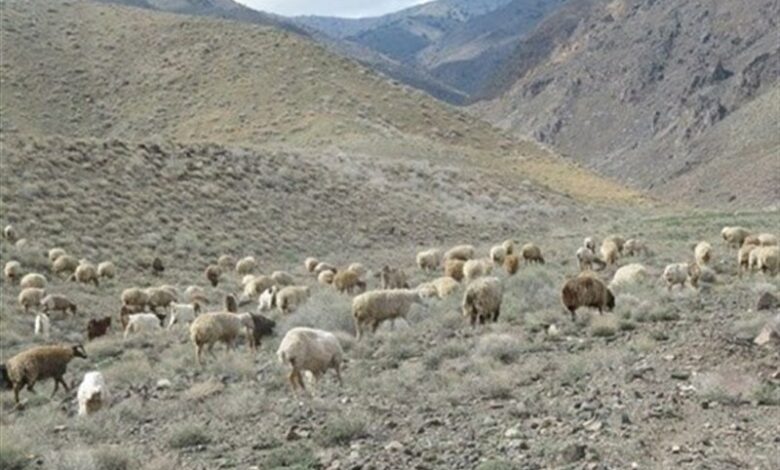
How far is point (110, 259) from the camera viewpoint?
3228 centimetres

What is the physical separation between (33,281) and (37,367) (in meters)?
11.9

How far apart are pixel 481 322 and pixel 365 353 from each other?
2.57 m

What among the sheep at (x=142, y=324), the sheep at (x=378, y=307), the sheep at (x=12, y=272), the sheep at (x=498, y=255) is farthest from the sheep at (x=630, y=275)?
the sheep at (x=12, y=272)

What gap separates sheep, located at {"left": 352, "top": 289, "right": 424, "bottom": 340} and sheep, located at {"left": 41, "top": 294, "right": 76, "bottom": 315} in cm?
1000

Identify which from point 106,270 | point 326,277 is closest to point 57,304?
point 106,270

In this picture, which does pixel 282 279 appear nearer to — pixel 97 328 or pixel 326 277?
pixel 326 277

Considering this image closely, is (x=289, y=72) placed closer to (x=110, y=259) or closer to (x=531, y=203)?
(x=531, y=203)

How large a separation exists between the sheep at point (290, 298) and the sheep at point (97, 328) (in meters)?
3.91

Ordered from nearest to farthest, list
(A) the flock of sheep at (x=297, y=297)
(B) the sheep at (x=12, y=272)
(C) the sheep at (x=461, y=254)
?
(A) the flock of sheep at (x=297, y=297), (B) the sheep at (x=12, y=272), (C) the sheep at (x=461, y=254)

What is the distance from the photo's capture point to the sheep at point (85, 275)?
28312mm

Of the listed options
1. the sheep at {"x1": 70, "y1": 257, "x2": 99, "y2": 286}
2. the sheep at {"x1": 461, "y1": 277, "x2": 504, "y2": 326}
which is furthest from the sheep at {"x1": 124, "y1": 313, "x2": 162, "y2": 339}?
the sheep at {"x1": 461, "y1": 277, "x2": 504, "y2": 326}

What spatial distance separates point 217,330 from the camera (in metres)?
16.7

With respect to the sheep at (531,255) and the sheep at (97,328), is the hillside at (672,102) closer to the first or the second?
the sheep at (531,255)

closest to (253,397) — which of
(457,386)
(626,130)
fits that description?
(457,386)
